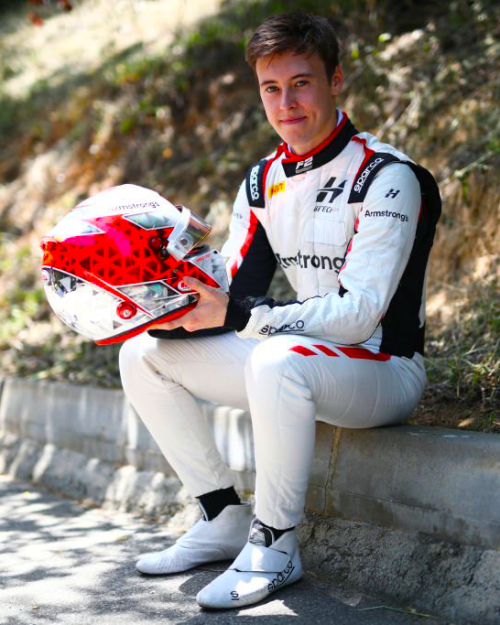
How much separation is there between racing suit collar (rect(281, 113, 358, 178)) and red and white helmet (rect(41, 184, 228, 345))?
0.57m

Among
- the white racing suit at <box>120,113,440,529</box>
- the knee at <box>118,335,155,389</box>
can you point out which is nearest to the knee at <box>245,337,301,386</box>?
the white racing suit at <box>120,113,440,529</box>

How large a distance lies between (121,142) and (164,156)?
0.77m

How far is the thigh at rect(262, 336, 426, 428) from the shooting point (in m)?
2.88

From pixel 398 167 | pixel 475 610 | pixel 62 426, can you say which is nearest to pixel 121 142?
pixel 62 426

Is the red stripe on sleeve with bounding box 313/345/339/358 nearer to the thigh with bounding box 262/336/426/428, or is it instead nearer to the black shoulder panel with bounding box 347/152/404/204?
the thigh with bounding box 262/336/426/428

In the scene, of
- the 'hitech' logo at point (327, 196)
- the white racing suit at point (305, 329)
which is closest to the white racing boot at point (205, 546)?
the white racing suit at point (305, 329)

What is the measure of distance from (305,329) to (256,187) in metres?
0.87

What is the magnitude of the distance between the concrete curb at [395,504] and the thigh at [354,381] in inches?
4.6

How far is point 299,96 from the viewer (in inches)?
130

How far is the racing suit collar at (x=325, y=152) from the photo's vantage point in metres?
3.32

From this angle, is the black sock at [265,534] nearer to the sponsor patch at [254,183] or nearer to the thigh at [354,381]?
the thigh at [354,381]

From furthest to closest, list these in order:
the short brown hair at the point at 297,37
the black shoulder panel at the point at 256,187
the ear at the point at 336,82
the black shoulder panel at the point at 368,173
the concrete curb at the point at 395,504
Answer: the black shoulder panel at the point at 256,187
the ear at the point at 336,82
the short brown hair at the point at 297,37
the black shoulder panel at the point at 368,173
the concrete curb at the point at 395,504

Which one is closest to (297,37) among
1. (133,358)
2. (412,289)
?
(412,289)

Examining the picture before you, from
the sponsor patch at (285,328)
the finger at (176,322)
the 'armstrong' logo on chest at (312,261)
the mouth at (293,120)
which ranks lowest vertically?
the sponsor patch at (285,328)
